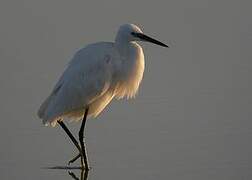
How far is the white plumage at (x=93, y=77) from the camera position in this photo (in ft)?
27.8

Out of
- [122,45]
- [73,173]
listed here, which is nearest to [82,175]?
[73,173]

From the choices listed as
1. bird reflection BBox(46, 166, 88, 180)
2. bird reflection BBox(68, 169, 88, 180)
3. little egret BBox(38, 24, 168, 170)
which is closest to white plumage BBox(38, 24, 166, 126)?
little egret BBox(38, 24, 168, 170)

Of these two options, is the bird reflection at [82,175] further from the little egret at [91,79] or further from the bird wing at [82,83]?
the bird wing at [82,83]

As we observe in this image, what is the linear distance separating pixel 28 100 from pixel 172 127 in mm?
2178

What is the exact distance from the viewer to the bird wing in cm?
846

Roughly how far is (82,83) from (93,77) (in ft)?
0.41

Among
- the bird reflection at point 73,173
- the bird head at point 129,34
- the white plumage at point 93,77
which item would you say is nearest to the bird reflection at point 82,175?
the bird reflection at point 73,173

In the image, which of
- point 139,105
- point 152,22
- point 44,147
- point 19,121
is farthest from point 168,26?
point 44,147

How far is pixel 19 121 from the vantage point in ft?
31.7

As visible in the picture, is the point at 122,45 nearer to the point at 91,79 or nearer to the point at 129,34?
the point at 129,34

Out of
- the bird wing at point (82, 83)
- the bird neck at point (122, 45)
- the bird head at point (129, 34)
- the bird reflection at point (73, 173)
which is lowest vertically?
the bird reflection at point (73, 173)

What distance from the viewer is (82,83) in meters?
8.51

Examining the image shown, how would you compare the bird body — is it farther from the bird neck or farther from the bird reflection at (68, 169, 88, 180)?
the bird reflection at (68, 169, 88, 180)

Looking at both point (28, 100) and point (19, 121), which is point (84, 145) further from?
point (28, 100)
